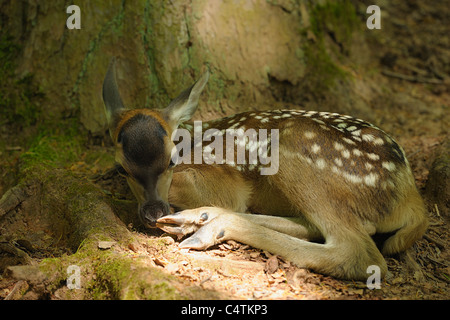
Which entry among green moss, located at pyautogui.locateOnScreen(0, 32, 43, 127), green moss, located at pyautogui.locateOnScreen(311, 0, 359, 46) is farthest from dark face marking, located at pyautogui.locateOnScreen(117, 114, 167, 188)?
green moss, located at pyautogui.locateOnScreen(311, 0, 359, 46)

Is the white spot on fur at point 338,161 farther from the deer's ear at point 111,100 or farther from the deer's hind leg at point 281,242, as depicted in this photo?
the deer's ear at point 111,100

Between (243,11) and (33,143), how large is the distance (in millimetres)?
2842

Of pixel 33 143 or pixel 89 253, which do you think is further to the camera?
pixel 33 143

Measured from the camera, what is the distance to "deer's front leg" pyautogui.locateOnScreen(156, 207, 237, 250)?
3312mm

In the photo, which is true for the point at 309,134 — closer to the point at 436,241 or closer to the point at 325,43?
the point at 436,241

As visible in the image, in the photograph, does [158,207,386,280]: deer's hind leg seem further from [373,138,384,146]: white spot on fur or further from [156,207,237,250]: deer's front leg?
[373,138,384,146]: white spot on fur

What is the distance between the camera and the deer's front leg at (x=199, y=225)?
3.31m

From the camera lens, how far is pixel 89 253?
3119 millimetres

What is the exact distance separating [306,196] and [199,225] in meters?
0.90

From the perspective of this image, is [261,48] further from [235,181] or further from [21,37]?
[21,37]

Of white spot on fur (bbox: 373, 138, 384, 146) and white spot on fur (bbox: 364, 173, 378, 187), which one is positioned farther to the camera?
white spot on fur (bbox: 373, 138, 384, 146)

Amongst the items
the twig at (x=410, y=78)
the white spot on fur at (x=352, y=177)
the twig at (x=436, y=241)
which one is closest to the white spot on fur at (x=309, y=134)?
the white spot on fur at (x=352, y=177)

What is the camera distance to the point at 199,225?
3496 millimetres
